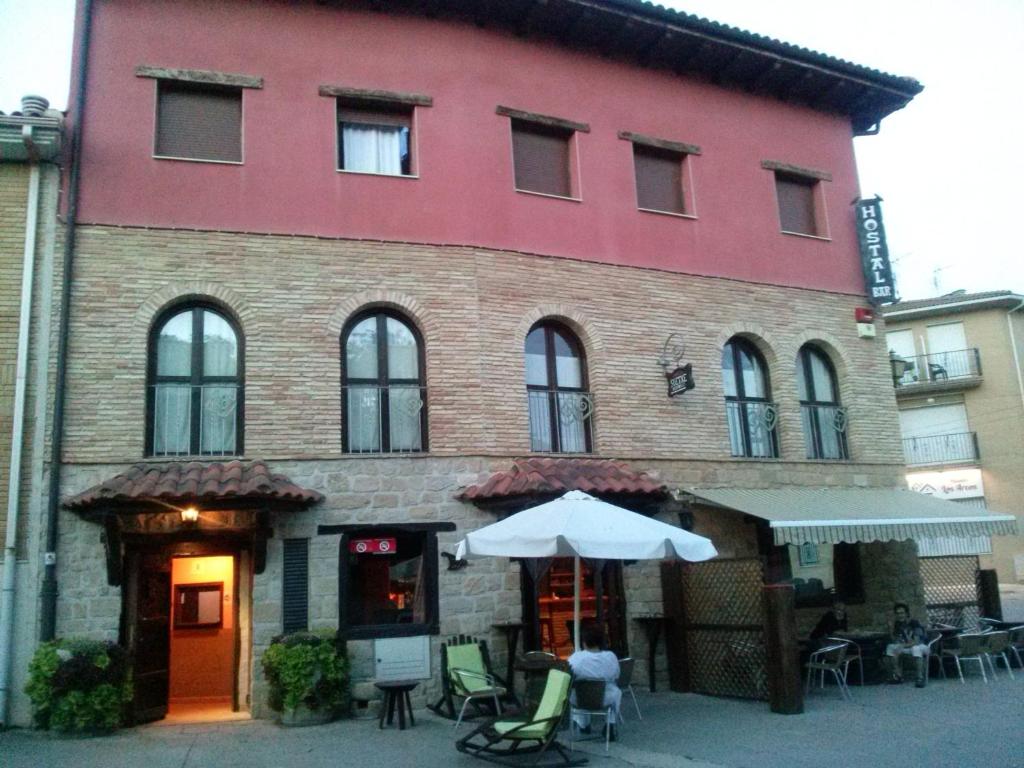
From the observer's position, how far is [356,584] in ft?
38.6

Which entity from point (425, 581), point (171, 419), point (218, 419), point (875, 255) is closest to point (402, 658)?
point (425, 581)

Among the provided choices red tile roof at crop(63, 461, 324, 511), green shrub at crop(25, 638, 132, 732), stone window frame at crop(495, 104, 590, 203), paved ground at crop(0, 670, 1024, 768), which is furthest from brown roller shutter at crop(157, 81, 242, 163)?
paved ground at crop(0, 670, 1024, 768)

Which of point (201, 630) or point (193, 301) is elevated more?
point (193, 301)

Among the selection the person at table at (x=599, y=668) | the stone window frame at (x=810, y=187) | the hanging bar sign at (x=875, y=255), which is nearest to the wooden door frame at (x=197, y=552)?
the person at table at (x=599, y=668)

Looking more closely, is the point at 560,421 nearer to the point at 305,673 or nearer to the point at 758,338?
the point at 758,338

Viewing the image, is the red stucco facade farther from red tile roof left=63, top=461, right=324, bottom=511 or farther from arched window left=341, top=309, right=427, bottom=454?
red tile roof left=63, top=461, right=324, bottom=511

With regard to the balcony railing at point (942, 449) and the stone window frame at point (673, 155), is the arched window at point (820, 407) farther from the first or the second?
the balcony railing at point (942, 449)

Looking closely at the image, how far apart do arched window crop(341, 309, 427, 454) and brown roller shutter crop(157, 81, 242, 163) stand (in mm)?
2914

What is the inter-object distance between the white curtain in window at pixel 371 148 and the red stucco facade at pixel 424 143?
1.07 ft

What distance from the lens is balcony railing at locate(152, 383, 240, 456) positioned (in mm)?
11680

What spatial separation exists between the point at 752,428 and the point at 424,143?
6.79 m

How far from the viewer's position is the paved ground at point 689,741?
8398mm

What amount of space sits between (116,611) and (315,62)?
7.72 m

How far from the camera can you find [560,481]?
11.8m
